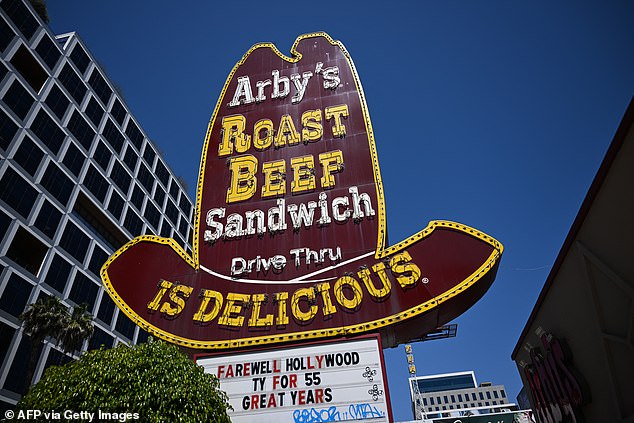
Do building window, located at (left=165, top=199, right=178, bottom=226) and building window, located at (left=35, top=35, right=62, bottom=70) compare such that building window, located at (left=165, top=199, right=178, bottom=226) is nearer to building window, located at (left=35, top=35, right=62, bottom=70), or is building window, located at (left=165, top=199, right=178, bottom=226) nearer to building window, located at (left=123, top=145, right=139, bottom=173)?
building window, located at (left=123, top=145, right=139, bottom=173)

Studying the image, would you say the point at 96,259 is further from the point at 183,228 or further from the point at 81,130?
the point at 183,228

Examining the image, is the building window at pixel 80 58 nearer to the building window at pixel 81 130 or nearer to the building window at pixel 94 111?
the building window at pixel 94 111

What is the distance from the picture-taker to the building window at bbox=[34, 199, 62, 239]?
43000 millimetres

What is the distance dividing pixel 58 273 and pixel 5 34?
23.8m

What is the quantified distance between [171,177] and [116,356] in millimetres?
67218

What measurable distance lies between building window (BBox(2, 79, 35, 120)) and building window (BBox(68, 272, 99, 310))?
55.4 ft

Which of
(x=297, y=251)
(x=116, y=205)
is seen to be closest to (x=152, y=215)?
(x=116, y=205)

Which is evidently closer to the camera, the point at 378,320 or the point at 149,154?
the point at 378,320

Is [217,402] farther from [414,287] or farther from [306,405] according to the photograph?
[414,287]

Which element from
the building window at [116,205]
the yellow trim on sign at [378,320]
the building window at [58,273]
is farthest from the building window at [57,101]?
the yellow trim on sign at [378,320]

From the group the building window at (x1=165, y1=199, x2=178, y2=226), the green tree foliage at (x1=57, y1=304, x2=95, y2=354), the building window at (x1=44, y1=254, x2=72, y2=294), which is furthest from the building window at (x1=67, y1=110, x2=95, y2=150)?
the green tree foliage at (x1=57, y1=304, x2=95, y2=354)

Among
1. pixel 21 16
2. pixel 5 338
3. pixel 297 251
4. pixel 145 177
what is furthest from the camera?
pixel 145 177

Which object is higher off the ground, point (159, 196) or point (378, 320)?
point (159, 196)

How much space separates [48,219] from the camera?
145 feet
